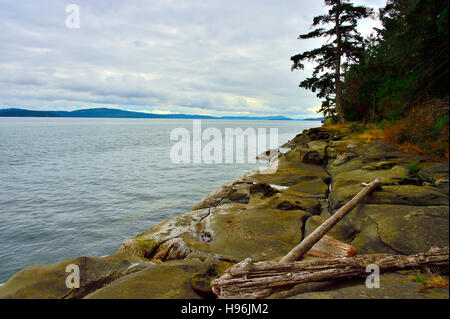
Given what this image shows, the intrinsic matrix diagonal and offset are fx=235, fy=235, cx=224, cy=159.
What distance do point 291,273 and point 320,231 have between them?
206cm

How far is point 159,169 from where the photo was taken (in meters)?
28.1

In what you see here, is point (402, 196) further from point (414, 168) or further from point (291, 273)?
point (291, 273)

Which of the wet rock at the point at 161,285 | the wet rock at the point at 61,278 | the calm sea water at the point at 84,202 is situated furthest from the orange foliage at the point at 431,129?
the calm sea water at the point at 84,202

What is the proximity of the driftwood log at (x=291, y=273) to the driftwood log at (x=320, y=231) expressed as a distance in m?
0.75

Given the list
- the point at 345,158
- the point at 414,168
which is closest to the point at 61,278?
the point at 414,168

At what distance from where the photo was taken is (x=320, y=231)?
18.6 feet

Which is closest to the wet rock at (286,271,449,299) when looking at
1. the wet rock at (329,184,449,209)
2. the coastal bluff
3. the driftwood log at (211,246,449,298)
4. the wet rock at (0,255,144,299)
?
the coastal bluff

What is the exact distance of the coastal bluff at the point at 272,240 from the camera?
413 centimetres

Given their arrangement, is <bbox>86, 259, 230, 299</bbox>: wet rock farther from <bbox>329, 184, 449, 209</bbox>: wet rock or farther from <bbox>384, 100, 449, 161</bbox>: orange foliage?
<bbox>329, 184, 449, 209</bbox>: wet rock

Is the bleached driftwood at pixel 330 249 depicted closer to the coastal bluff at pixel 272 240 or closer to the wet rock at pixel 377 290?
the coastal bluff at pixel 272 240

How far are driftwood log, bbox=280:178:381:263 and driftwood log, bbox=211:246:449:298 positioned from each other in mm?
752

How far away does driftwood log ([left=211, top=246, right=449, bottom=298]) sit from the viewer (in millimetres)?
3855
